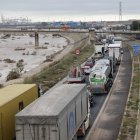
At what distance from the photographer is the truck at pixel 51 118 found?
15.1 metres

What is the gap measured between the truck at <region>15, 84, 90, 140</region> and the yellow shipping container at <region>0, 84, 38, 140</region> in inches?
31.3

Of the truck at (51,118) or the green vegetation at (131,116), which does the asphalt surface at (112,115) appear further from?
the truck at (51,118)

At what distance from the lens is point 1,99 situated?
17.1 meters

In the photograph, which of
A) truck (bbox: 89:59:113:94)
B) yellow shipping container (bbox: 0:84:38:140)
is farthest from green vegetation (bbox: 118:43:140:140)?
yellow shipping container (bbox: 0:84:38:140)

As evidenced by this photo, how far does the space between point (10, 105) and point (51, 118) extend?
92.8 inches

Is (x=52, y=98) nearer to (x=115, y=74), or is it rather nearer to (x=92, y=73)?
(x=92, y=73)

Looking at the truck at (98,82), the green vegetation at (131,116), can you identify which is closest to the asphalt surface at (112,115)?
the green vegetation at (131,116)

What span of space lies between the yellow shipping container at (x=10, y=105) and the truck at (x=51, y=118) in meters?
0.80

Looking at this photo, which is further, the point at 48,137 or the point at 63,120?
the point at 63,120

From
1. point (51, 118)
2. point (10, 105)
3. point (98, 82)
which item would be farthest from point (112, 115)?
point (51, 118)

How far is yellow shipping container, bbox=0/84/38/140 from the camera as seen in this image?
52.7 ft

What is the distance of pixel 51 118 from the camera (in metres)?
15.1

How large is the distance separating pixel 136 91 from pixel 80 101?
14854mm

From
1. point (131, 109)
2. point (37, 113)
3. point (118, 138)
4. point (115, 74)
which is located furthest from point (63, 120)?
point (115, 74)
